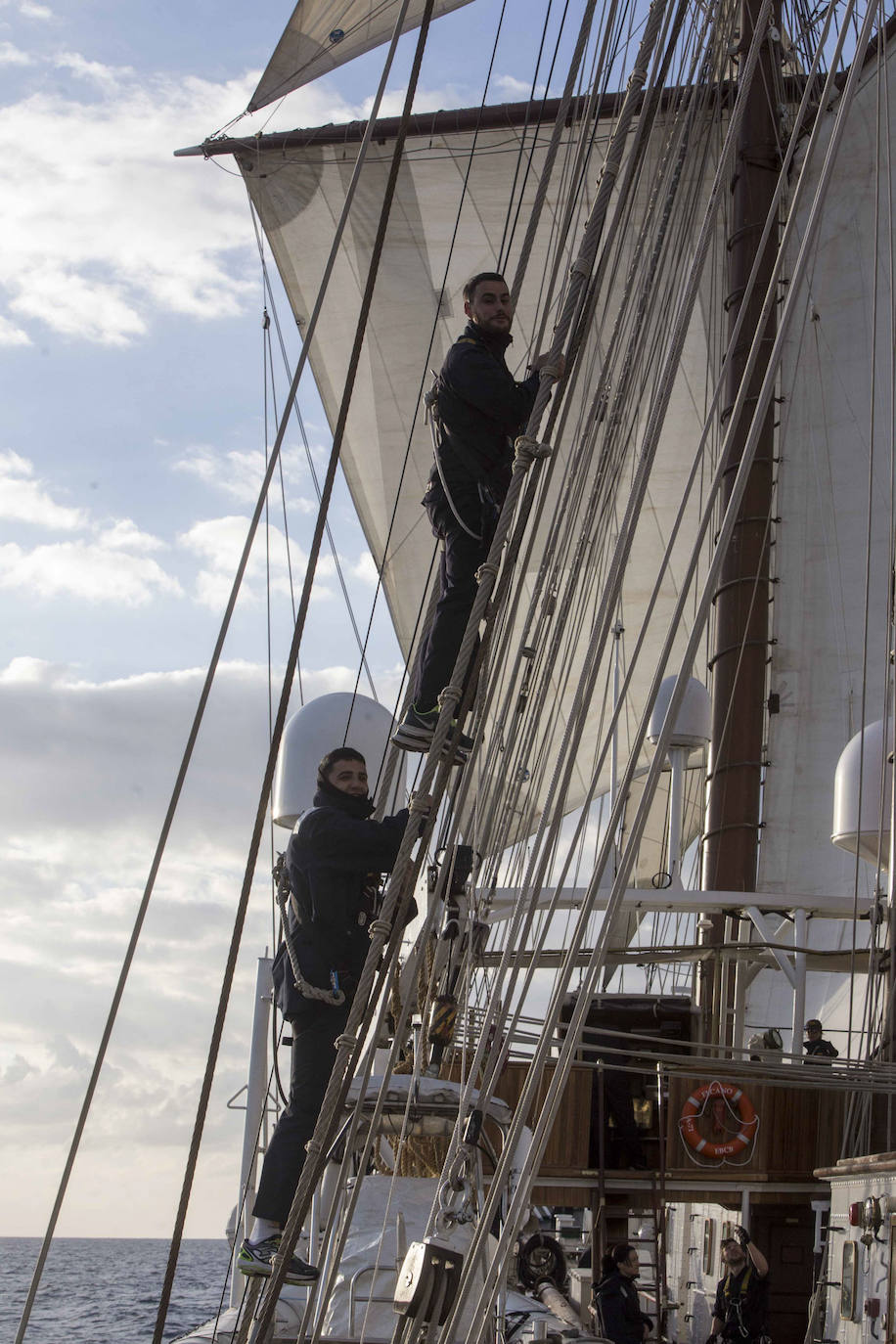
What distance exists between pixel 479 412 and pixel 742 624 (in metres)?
10.6

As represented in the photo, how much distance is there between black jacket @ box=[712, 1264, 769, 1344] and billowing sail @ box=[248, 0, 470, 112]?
15.6m

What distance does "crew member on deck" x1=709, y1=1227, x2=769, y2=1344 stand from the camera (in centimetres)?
718

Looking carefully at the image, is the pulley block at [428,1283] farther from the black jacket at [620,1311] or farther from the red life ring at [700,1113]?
the red life ring at [700,1113]

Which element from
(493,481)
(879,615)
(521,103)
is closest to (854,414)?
(879,615)

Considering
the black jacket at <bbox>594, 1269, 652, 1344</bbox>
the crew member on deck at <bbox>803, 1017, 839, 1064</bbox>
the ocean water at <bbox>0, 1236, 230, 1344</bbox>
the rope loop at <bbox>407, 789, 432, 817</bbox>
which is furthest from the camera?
the ocean water at <bbox>0, 1236, 230, 1344</bbox>

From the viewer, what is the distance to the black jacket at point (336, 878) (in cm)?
443

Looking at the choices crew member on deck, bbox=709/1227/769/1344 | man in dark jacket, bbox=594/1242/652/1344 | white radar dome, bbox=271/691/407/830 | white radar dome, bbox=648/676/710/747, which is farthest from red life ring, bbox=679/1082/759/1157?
white radar dome, bbox=648/676/710/747

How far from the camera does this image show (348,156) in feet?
70.9

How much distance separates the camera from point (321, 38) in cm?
1908

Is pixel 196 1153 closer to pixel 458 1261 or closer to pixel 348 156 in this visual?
pixel 458 1261

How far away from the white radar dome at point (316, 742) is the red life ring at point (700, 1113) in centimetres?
302

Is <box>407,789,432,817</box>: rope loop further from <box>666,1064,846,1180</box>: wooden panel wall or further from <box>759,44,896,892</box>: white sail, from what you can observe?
<box>759,44,896,892</box>: white sail

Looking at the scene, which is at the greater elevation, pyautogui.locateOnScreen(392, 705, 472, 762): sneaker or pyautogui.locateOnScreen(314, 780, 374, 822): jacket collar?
pyautogui.locateOnScreen(392, 705, 472, 762): sneaker

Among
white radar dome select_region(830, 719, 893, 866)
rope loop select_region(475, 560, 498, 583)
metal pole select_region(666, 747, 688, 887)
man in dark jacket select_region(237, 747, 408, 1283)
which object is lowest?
man in dark jacket select_region(237, 747, 408, 1283)
